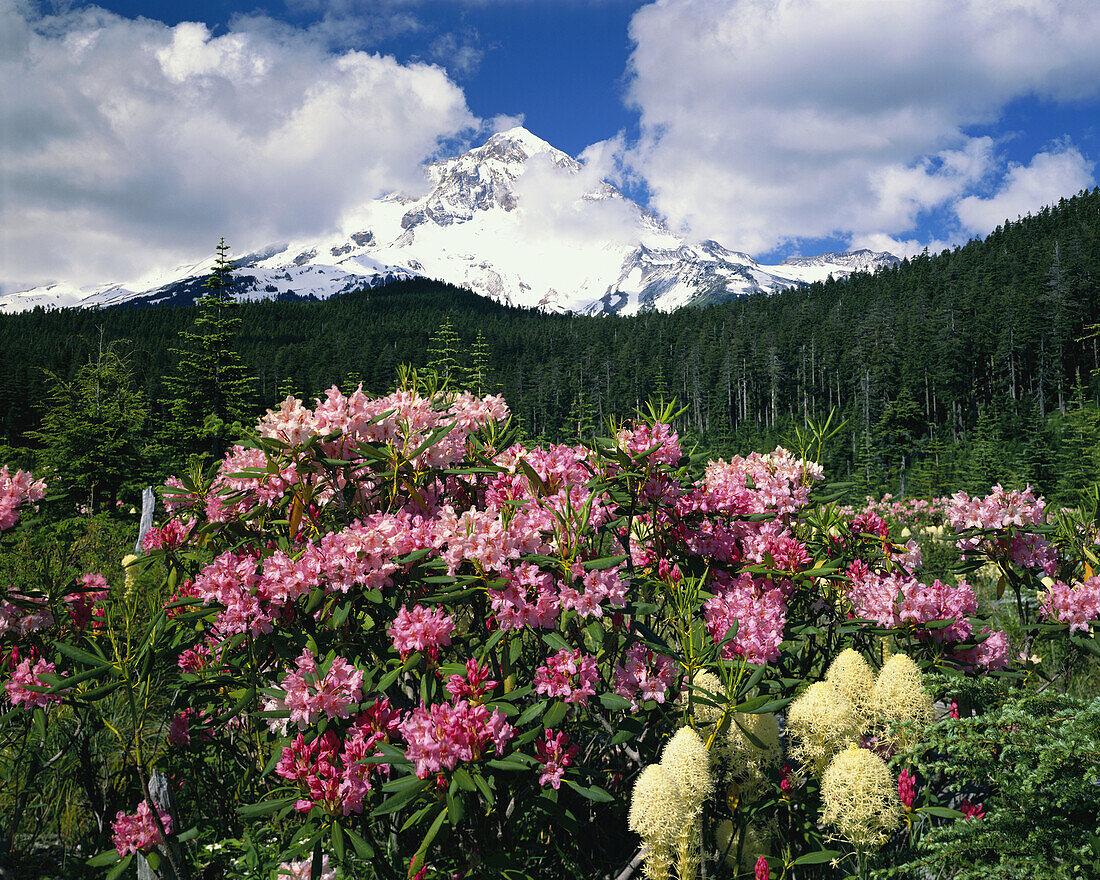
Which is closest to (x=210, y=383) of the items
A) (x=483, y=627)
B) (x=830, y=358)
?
(x=483, y=627)

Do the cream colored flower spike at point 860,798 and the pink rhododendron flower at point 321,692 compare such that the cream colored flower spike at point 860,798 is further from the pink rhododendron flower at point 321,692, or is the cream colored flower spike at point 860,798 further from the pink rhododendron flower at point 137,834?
the pink rhododendron flower at point 137,834

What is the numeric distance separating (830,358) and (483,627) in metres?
83.4

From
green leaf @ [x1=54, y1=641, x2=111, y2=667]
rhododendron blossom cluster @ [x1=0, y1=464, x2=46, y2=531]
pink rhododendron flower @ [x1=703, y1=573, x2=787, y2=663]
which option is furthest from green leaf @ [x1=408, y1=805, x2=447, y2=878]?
rhododendron blossom cluster @ [x1=0, y1=464, x2=46, y2=531]

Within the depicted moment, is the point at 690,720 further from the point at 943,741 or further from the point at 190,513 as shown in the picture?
the point at 190,513

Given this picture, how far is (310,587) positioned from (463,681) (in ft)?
2.03

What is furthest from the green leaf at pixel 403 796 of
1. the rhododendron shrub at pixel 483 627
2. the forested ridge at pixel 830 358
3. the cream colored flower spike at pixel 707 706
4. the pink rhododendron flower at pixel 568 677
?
the forested ridge at pixel 830 358

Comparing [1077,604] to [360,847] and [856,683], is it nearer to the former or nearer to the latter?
[856,683]

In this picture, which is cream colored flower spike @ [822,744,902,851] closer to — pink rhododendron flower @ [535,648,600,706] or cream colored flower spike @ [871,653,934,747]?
cream colored flower spike @ [871,653,934,747]

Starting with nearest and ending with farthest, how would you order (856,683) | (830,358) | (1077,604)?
(856,683), (1077,604), (830,358)

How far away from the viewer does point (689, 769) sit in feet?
5.57

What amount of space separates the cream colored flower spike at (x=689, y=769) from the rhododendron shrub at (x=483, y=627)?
0.09 ft

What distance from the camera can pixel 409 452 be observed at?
2.39 meters

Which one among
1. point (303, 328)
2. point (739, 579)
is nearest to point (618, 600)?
point (739, 579)

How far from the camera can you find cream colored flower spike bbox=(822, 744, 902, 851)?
1.75 metres
